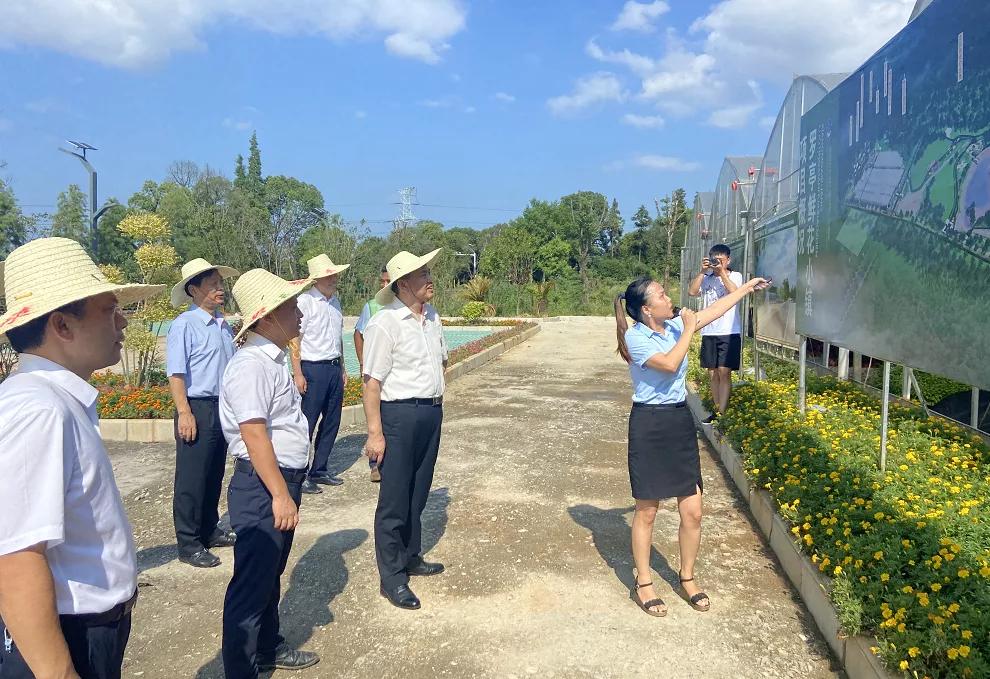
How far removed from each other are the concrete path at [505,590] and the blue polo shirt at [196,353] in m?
1.11

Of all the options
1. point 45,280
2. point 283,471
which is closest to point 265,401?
point 283,471

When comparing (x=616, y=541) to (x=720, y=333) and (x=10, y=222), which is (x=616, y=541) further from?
(x=10, y=222)

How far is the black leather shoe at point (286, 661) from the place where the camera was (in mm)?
3129

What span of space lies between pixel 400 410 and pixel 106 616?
2.15m

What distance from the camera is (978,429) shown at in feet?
17.9

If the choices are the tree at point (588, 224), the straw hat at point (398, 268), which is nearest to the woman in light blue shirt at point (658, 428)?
the straw hat at point (398, 268)

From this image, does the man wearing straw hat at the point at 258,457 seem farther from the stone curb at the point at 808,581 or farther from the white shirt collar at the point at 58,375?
the stone curb at the point at 808,581

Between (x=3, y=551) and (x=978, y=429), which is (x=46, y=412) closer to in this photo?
(x=3, y=551)

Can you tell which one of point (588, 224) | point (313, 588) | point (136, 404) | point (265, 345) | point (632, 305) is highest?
point (588, 224)

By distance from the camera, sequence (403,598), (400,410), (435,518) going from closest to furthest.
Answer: (403,598) → (400,410) → (435,518)

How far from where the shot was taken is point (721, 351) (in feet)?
22.1

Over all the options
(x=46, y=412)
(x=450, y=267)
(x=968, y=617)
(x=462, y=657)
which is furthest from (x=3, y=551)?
(x=450, y=267)

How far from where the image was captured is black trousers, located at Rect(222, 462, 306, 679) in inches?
109

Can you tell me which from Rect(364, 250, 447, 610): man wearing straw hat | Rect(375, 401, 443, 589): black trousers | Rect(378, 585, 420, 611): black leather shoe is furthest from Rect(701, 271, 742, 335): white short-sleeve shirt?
Rect(378, 585, 420, 611): black leather shoe
